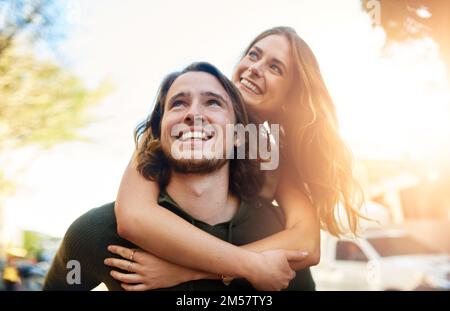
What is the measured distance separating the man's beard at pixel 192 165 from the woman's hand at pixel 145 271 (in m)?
0.35

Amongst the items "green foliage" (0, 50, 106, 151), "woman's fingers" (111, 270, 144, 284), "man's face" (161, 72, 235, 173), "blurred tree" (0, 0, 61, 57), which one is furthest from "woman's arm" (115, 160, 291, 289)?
"blurred tree" (0, 0, 61, 57)

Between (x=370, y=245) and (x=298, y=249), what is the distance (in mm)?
2442

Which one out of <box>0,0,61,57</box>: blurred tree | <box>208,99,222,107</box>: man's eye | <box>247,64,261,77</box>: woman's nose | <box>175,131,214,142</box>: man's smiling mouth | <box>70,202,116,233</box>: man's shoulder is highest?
<box>0,0,61,57</box>: blurred tree

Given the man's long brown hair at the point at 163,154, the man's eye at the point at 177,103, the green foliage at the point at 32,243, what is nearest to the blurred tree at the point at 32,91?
the green foliage at the point at 32,243

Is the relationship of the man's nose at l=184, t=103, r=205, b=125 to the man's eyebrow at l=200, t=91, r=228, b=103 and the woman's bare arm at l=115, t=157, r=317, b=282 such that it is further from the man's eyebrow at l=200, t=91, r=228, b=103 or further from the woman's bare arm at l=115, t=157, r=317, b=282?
the woman's bare arm at l=115, t=157, r=317, b=282

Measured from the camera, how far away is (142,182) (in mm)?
1705

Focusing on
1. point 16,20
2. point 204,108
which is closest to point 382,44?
point 204,108

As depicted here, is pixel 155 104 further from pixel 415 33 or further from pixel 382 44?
pixel 415 33

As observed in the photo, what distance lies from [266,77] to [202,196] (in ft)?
1.85

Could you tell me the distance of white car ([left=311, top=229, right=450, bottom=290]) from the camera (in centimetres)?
320

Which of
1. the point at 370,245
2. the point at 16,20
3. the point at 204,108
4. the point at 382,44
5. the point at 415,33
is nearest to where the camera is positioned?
the point at 204,108

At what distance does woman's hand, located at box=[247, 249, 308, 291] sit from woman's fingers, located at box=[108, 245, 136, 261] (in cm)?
41

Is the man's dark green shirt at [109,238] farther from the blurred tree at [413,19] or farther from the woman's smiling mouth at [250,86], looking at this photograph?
the blurred tree at [413,19]

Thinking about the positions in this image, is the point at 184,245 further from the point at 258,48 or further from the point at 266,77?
the point at 258,48
